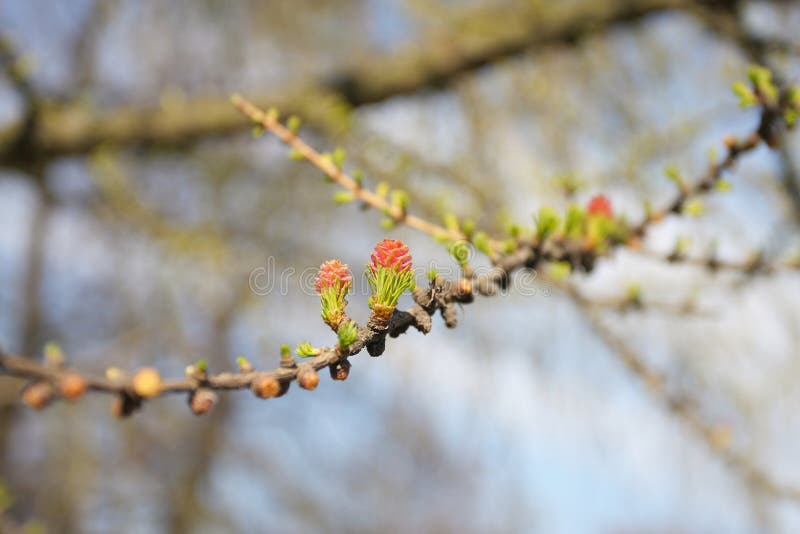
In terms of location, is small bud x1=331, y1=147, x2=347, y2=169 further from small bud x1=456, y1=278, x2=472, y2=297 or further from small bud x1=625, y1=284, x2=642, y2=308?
small bud x1=625, y1=284, x2=642, y2=308

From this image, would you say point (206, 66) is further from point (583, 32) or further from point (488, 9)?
point (583, 32)

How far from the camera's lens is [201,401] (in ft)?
1.52

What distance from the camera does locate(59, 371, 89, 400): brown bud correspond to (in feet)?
1.40

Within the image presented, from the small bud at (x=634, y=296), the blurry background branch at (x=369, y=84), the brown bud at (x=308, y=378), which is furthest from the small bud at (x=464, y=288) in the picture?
the blurry background branch at (x=369, y=84)

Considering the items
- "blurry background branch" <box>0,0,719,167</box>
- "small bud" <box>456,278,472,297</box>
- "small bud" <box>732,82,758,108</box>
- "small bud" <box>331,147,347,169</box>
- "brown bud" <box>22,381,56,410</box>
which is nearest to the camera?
"brown bud" <box>22,381,56,410</box>

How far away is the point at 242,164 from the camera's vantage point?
255cm

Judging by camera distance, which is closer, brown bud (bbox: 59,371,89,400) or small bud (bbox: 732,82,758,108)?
brown bud (bbox: 59,371,89,400)

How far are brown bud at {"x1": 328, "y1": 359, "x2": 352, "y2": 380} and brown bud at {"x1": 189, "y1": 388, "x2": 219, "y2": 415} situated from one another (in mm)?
87

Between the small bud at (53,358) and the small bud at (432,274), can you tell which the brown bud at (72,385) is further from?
the small bud at (432,274)

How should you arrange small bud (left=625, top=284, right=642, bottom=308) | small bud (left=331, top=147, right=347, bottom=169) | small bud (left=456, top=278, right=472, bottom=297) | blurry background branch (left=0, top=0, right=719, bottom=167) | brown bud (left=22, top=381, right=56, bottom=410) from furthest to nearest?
blurry background branch (left=0, top=0, right=719, bottom=167)
small bud (left=625, top=284, right=642, bottom=308)
small bud (left=331, top=147, right=347, bottom=169)
small bud (left=456, top=278, right=472, bottom=297)
brown bud (left=22, top=381, right=56, bottom=410)

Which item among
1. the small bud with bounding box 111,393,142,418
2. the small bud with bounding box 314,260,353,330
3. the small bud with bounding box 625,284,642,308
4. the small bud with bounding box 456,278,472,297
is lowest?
the small bud with bounding box 111,393,142,418

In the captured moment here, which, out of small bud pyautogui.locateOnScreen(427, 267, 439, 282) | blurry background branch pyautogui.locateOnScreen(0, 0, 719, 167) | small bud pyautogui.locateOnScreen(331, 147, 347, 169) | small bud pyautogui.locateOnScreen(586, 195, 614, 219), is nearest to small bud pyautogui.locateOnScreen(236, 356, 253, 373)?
small bud pyautogui.locateOnScreen(427, 267, 439, 282)

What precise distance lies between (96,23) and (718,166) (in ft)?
9.68

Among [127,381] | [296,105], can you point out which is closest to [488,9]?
[296,105]
